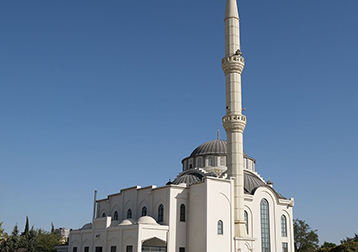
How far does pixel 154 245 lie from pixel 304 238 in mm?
34489

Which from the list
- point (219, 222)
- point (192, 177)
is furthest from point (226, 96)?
point (219, 222)

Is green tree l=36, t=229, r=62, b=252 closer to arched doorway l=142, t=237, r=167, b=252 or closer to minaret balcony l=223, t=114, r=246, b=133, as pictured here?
arched doorway l=142, t=237, r=167, b=252

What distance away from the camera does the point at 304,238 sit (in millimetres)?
57594

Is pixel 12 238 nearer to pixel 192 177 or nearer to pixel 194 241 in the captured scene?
pixel 192 177

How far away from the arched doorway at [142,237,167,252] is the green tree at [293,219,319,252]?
32.9 m

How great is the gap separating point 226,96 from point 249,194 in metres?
9.46

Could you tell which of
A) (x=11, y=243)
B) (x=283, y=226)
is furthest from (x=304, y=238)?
(x=11, y=243)

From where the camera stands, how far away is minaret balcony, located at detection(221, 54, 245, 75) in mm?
35438

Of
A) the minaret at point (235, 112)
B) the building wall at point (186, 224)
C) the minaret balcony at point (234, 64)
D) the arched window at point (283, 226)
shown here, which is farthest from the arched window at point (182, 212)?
the minaret balcony at point (234, 64)

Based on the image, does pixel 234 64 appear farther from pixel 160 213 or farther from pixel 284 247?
pixel 284 247

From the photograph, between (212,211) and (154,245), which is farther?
(154,245)

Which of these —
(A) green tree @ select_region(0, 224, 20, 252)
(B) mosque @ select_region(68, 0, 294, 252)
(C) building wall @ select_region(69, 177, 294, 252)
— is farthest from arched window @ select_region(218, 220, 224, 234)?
(A) green tree @ select_region(0, 224, 20, 252)

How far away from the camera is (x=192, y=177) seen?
37469 millimetres

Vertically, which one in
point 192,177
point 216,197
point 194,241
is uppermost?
point 192,177
